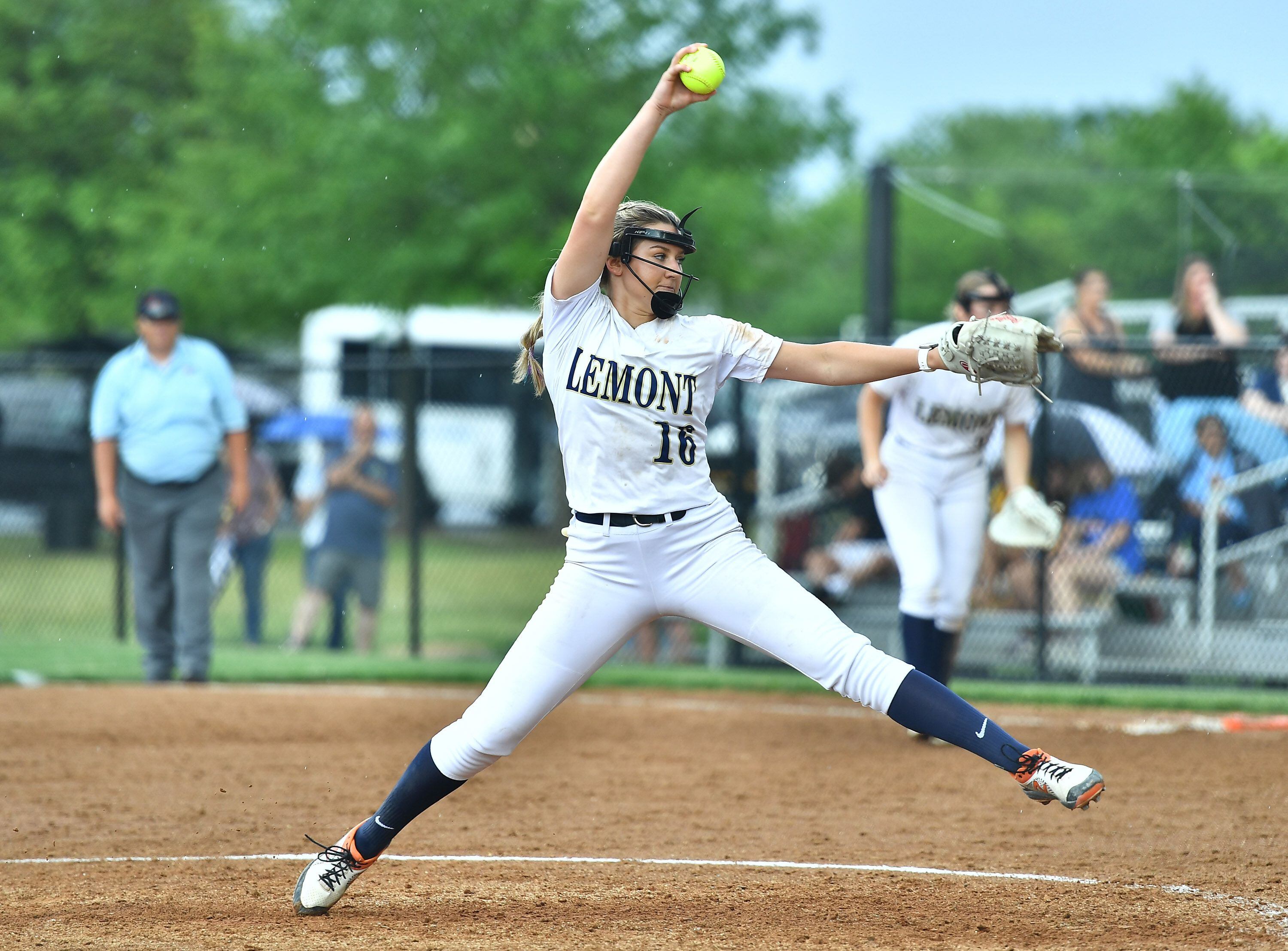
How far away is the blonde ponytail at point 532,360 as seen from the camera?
14.5 ft

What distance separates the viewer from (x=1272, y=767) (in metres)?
6.77

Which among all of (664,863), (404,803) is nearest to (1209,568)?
(664,863)

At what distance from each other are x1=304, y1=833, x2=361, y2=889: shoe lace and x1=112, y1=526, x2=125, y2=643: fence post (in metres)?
7.40

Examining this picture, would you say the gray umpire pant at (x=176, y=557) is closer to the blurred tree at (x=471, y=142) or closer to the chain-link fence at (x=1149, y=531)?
the chain-link fence at (x=1149, y=531)

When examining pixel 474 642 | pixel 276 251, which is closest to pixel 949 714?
pixel 474 642

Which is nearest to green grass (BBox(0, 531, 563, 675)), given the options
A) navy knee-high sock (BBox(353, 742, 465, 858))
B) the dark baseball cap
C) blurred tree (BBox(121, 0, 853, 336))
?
the dark baseball cap

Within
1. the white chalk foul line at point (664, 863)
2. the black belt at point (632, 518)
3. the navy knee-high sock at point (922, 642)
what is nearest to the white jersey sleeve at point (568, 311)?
the black belt at point (632, 518)

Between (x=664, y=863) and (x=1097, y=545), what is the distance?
5.46 metres

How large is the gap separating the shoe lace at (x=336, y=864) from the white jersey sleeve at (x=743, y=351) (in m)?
1.76

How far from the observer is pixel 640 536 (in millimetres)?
4273

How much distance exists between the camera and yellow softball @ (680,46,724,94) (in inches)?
159

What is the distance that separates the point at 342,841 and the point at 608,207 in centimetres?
199

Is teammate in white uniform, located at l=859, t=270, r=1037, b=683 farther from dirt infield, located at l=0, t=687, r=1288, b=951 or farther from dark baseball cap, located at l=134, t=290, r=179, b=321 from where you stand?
dark baseball cap, located at l=134, t=290, r=179, b=321

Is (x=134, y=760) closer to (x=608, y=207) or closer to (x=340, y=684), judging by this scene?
(x=340, y=684)
